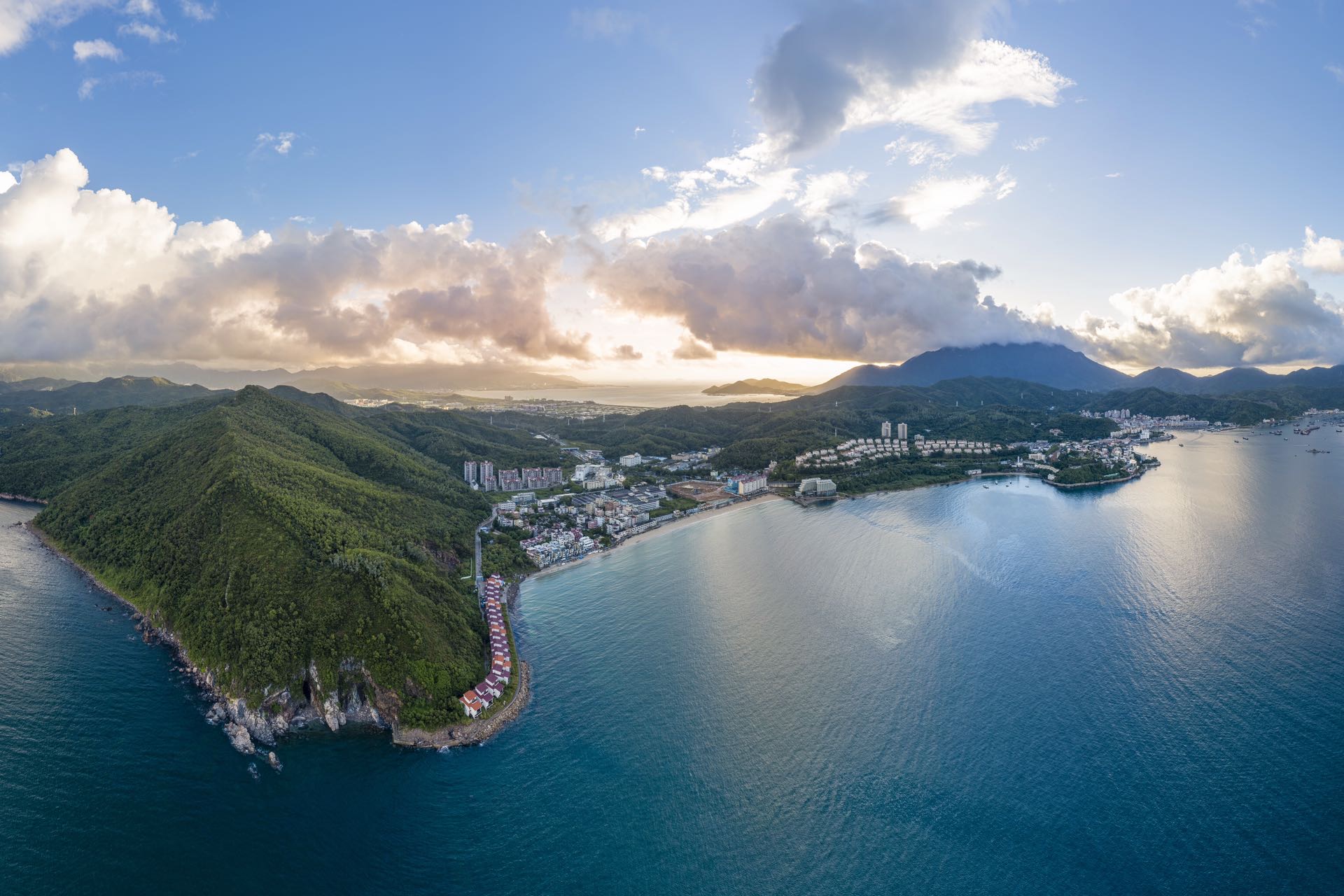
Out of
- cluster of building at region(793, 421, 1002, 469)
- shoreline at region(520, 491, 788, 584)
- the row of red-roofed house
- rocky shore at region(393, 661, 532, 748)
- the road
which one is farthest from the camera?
cluster of building at region(793, 421, 1002, 469)

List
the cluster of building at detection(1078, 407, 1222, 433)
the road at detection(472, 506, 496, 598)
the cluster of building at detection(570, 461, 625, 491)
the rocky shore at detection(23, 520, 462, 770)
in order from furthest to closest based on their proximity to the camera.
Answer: the cluster of building at detection(1078, 407, 1222, 433), the cluster of building at detection(570, 461, 625, 491), the road at detection(472, 506, 496, 598), the rocky shore at detection(23, 520, 462, 770)

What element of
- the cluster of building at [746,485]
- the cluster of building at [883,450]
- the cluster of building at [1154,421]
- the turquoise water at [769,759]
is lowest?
the turquoise water at [769,759]

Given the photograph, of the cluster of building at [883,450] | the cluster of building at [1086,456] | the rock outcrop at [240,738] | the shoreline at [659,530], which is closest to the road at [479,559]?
the shoreline at [659,530]

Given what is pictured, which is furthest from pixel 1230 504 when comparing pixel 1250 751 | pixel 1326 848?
pixel 1326 848

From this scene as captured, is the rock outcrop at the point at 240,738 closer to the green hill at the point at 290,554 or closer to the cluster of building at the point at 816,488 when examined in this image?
the green hill at the point at 290,554

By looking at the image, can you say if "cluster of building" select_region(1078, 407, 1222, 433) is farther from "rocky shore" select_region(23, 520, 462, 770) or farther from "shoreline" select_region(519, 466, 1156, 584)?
"rocky shore" select_region(23, 520, 462, 770)

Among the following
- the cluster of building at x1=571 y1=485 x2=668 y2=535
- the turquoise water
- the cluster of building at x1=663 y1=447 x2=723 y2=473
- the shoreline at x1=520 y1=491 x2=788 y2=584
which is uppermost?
the cluster of building at x1=663 y1=447 x2=723 y2=473

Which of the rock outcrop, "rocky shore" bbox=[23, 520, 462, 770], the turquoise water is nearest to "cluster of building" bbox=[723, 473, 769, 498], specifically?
the turquoise water
